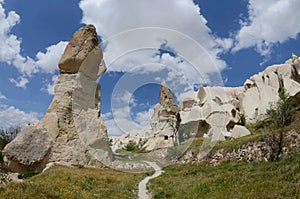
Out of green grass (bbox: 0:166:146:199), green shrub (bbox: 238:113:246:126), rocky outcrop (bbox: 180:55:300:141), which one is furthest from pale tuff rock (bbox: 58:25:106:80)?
green shrub (bbox: 238:113:246:126)

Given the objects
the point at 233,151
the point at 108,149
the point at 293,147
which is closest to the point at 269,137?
the point at 293,147

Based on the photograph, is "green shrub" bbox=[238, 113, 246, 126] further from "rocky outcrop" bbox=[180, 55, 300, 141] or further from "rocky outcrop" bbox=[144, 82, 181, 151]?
"rocky outcrop" bbox=[144, 82, 181, 151]

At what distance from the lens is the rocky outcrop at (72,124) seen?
25.6m

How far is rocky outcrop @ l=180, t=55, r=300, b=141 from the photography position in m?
52.8

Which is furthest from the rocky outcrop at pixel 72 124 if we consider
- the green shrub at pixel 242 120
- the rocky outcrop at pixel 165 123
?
the rocky outcrop at pixel 165 123

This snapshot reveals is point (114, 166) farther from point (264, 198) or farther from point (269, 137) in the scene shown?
point (264, 198)

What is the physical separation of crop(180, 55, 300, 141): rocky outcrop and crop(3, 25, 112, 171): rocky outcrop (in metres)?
24.9

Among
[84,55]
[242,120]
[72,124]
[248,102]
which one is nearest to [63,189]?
[72,124]

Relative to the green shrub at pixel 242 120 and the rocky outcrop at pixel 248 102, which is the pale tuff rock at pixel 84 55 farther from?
the green shrub at pixel 242 120

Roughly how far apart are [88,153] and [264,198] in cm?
2098

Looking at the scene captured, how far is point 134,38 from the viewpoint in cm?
2316

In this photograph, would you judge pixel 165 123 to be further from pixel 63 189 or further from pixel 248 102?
pixel 63 189

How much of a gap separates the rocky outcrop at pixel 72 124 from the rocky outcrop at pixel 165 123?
106 ft

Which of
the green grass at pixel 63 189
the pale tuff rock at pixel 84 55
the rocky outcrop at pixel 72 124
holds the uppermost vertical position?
the pale tuff rock at pixel 84 55
